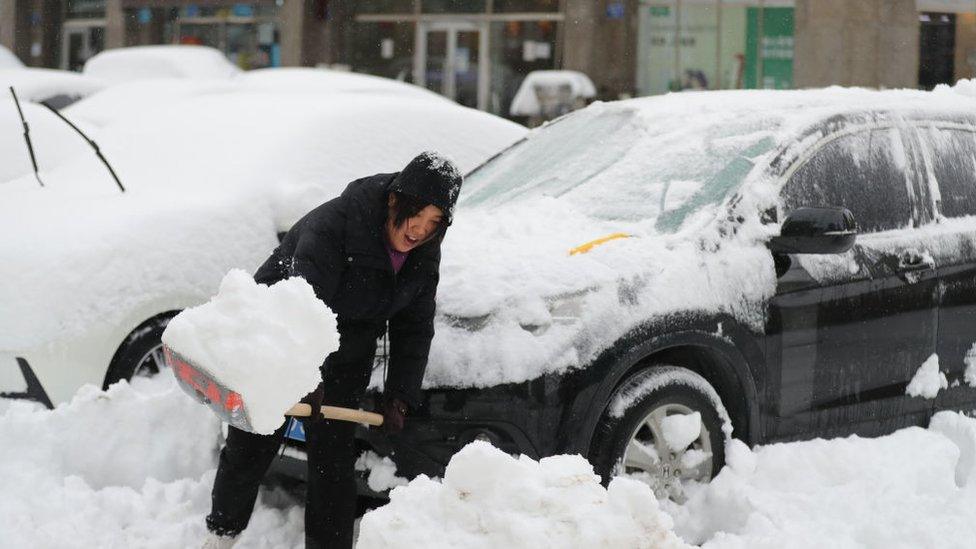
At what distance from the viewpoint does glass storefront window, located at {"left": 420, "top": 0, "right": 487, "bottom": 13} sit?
22.8 meters

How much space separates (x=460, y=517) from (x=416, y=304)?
115cm

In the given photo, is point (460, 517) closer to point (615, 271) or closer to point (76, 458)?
point (615, 271)

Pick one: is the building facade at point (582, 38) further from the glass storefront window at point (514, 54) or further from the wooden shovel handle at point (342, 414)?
the wooden shovel handle at point (342, 414)

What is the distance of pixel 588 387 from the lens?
4191 millimetres

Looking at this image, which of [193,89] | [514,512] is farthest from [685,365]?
[193,89]

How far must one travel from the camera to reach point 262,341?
3465 mm

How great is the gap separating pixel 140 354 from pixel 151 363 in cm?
11

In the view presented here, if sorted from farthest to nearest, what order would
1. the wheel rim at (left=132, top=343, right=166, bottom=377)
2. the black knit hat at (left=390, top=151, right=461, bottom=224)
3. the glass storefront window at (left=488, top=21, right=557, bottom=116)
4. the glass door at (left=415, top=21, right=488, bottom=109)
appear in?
the glass door at (left=415, top=21, right=488, bottom=109) < the glass storefront window at (left=488, top=21, right=557, bottom=116) < the wheel rim at (left=132, top=343, right=166, bottom=377) < the black knit hat at (left=390, top=151, right=461, bottom=224)

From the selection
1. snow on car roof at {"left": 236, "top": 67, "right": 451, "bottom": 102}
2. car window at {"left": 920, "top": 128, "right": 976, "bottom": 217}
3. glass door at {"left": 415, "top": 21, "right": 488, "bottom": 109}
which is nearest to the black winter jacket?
car window at {"left": 920, "top": 128, "right": 976, "bottom": 217}

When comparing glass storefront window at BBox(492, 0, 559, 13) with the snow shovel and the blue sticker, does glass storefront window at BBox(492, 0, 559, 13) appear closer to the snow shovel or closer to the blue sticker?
the blue sticker

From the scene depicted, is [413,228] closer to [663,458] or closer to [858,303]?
[663,458]

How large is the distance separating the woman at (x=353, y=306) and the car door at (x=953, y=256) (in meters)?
2.25

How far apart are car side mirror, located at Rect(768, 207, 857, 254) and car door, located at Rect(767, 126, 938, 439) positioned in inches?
6.3

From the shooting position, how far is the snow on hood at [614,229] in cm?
425
